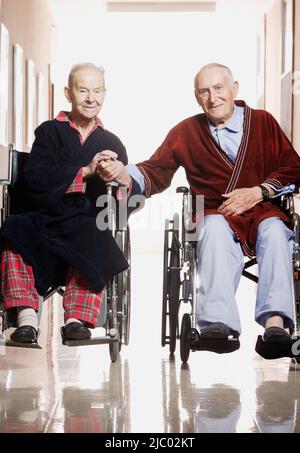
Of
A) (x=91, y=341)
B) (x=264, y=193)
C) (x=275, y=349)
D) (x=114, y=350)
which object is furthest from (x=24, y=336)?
(x=264, y=193)

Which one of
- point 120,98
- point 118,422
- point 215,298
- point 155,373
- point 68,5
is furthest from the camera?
point 120,98

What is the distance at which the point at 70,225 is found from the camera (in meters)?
3.14

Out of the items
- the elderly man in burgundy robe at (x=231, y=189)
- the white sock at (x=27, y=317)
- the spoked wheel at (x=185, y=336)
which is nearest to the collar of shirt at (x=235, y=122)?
the elderly man in burgundy robe at (x=231, y=189)

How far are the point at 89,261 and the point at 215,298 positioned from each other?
406 millimetres

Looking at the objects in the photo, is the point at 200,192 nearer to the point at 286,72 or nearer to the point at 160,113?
the point at 286,72

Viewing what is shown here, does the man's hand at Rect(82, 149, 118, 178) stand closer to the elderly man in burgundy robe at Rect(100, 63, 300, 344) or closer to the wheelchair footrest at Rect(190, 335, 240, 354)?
the elderly man in burgundy robe at Rect(100, 63, 300, 344)

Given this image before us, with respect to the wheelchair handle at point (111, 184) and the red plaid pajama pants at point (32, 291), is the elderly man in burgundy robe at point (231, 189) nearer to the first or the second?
the wheelchair handle at point (111, 184)

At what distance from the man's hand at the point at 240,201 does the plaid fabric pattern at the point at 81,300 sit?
1.57 ft

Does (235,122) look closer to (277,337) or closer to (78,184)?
(78,184)

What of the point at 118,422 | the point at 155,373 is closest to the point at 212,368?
the point at 155,373

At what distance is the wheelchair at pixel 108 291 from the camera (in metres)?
3.14

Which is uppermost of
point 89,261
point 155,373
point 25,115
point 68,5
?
point 68,5

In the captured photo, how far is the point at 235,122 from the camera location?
3.31 m

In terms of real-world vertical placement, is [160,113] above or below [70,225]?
above
